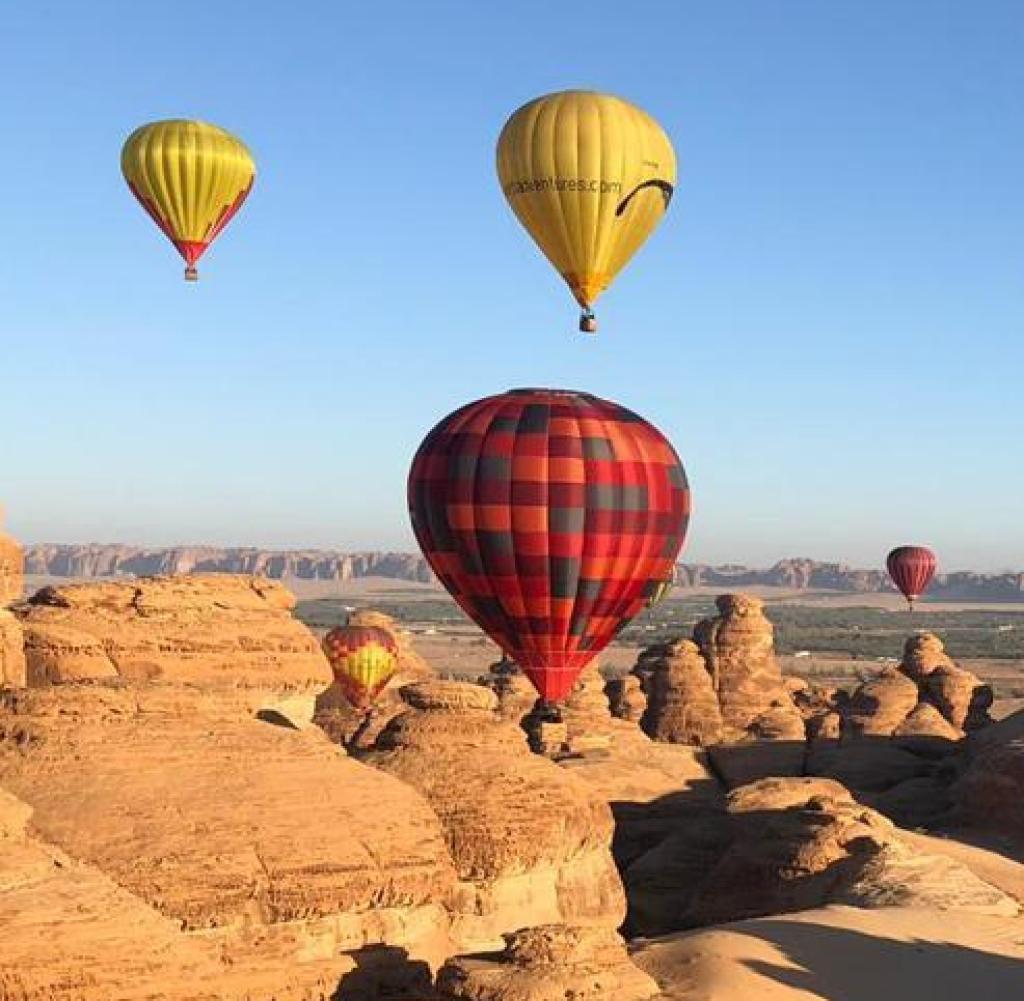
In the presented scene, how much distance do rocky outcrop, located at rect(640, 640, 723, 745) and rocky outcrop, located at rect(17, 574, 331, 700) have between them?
98.5 ft

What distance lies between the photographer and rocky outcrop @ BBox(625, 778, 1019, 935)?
29.9 metres

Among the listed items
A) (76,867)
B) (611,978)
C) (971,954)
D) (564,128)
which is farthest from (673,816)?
(76,867)

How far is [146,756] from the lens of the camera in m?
20.4

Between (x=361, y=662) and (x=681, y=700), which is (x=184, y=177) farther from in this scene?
(x=681, y=700)

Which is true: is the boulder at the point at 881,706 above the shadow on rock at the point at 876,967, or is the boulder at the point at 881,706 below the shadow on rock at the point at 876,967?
above

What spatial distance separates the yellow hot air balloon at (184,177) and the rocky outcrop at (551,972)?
29.7 metres

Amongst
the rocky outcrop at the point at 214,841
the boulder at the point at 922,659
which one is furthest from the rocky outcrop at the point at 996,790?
the rocky outcrop at the point at 214,841

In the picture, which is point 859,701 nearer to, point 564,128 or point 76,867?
point 564,128

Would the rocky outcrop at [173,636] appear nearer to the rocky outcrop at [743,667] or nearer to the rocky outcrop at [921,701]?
the rocky outcrop at [921,701]

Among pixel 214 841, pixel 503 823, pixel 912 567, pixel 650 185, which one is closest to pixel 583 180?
pixel 650 185

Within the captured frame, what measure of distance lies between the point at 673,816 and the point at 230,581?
50.5ft

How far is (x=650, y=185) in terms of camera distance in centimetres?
3600

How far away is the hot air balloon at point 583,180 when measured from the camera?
3509cm

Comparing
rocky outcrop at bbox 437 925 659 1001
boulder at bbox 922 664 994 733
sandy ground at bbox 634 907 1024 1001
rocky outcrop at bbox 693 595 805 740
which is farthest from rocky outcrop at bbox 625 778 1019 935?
boulder at bbox 922 664 994 733
